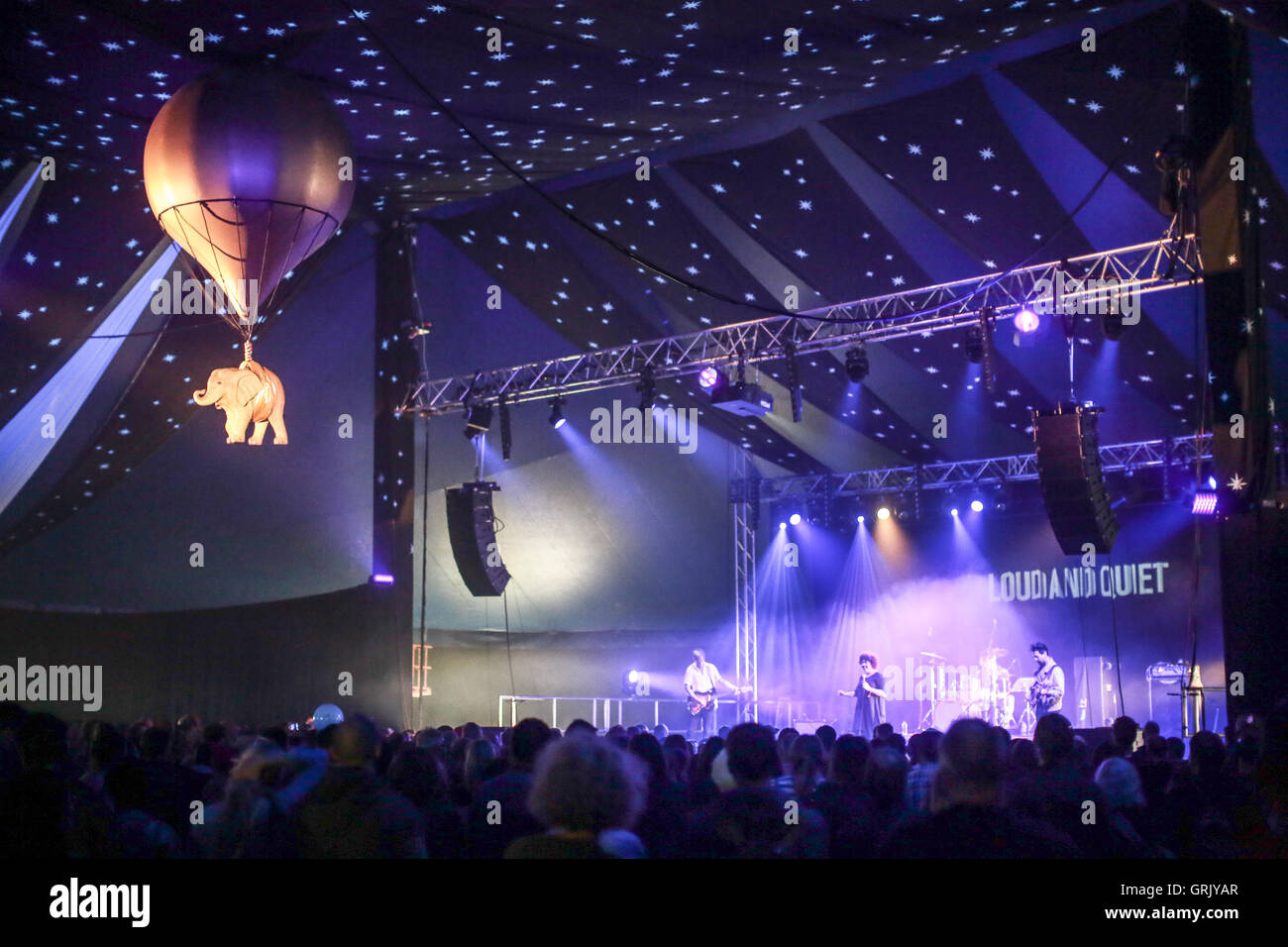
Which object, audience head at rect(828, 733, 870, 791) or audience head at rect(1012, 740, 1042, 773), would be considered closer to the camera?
audience head at rect(828, 733, 870, 791)

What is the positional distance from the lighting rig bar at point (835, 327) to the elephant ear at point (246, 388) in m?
4.19

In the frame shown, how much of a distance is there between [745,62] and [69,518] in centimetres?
732

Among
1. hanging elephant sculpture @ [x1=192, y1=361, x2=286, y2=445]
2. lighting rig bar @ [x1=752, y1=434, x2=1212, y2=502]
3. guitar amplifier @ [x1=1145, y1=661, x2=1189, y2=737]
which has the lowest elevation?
guitar amplifier @ [x1=1145, y1=661, x2=1189, y2=737]

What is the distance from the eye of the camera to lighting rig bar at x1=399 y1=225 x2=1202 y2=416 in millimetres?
9844

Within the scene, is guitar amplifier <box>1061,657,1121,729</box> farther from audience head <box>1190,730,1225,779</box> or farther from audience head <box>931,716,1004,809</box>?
audience head <box>931,716,1004,809</box>

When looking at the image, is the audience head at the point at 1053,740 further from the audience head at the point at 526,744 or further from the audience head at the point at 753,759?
the audience head at the point at 526,744

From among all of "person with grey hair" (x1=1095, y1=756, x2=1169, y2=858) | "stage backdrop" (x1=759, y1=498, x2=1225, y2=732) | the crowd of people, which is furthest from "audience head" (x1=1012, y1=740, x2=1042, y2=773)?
"stage backdrop" (x1=759, y1=498, x2=1225, y2=732)

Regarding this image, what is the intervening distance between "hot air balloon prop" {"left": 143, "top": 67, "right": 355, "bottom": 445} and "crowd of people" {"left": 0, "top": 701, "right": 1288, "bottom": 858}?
266cm

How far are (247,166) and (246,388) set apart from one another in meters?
2.08

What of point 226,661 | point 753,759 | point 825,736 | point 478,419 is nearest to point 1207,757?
point 825,736
